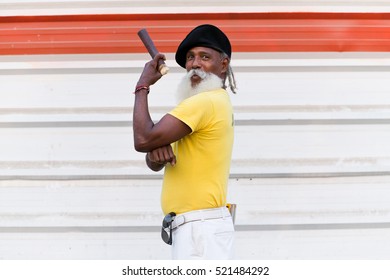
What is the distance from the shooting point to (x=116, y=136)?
11.7 ft

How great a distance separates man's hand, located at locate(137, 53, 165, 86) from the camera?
250 cm

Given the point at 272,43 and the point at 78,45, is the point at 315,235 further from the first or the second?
the point at 78,45

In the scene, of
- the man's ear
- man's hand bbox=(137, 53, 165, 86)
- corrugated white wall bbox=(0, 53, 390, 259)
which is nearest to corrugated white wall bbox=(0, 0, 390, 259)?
corrugated white wall bbox=(0, 53, 390, 259)

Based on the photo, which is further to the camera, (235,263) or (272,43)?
(272,43)

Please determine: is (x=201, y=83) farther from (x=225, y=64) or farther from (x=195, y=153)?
(x=195, y=153)

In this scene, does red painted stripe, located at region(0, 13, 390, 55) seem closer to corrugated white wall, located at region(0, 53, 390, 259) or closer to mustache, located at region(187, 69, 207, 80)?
corrugated white wall, located at region(0, 53, 390, 259)

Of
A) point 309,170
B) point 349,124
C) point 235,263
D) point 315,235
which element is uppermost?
point 349,124

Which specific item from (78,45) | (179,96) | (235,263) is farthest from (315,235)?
(78,45)

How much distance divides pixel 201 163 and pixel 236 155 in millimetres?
1048

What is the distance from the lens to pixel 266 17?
353 cm

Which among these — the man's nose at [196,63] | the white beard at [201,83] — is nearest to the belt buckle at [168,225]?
the white beard at [201,83]

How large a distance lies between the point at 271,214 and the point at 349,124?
693 mm

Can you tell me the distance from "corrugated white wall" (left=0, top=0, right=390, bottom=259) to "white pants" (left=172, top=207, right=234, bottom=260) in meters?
1.01

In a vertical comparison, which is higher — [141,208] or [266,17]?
[266,17]
